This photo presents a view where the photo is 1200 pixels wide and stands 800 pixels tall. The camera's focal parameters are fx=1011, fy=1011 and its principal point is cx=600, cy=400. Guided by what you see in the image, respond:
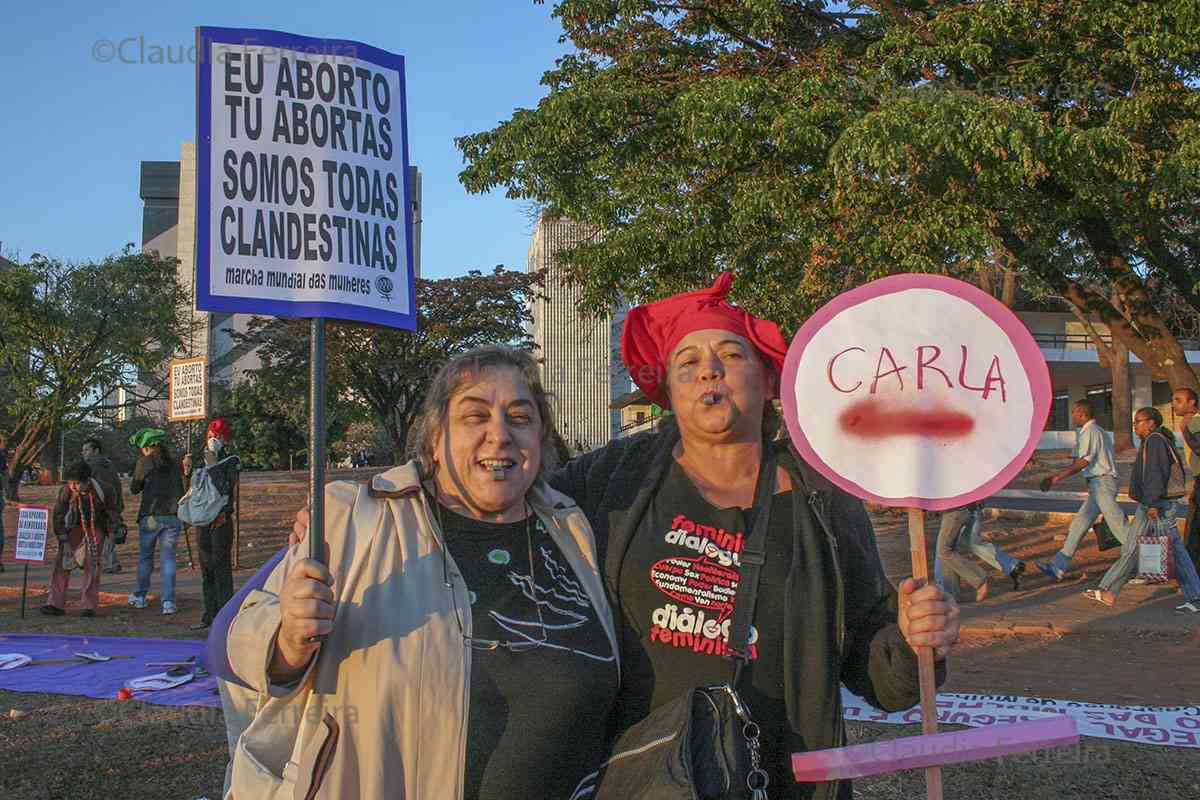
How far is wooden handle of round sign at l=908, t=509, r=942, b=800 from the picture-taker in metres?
2.04

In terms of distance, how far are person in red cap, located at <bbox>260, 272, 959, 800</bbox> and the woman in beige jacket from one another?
143mm

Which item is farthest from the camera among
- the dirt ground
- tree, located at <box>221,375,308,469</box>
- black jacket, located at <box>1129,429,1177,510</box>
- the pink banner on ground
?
tree, located at <box>221,375,308,469</box>

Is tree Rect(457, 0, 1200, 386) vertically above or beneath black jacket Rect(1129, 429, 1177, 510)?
above

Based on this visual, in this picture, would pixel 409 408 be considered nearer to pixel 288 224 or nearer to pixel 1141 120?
pixel 1141 120

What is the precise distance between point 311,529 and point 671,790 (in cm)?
85

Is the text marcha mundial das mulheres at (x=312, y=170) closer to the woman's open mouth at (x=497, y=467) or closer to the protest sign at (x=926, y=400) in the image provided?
the woman's open mouth at (x=497, y=467)

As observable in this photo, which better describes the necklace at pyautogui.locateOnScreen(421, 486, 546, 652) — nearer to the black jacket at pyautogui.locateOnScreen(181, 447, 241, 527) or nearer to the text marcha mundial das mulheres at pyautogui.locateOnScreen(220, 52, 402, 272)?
the text marcha mundial das mulheres at pyautogui.locateOnScreen(220, 52, 402, 272)

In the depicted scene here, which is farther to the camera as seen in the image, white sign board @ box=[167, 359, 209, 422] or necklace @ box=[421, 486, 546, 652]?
white sign board @ box=[167, 359, 209, 422]

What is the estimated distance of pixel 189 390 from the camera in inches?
493

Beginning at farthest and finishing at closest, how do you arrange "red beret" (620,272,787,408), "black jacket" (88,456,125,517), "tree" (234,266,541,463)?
"tree" (234,266,541,463), "black jacket" (88,456,125,517), "red beret" (620,272,787,408)

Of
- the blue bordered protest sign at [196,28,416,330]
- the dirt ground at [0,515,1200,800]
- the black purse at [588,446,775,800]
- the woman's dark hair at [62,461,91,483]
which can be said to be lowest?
the dirt ground at [0,515,1200,800]

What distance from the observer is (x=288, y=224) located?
7.15ft

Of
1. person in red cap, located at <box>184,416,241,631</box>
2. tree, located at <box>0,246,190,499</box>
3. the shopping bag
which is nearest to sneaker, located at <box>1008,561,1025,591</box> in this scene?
the shopping bag

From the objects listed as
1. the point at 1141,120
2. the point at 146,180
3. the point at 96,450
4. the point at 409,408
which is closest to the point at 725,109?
the point at 1141,120
